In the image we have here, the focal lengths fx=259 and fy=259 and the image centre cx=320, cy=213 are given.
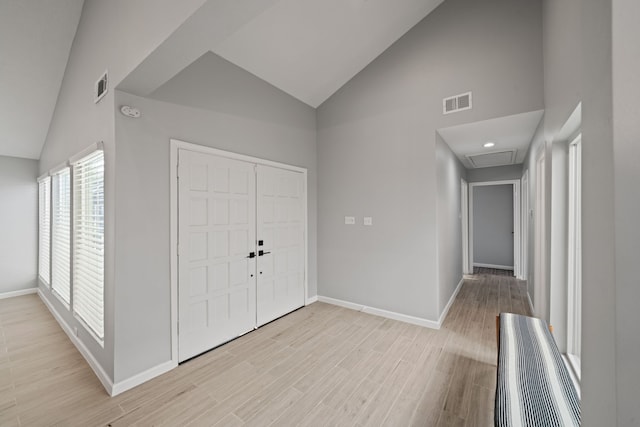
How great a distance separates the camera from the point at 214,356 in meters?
2.65

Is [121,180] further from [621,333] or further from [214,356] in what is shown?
[621,333]

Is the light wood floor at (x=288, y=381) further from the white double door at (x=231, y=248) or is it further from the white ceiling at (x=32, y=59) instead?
the white ceiling at (x=32, y=59)

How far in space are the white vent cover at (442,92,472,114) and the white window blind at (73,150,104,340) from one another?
3651 mm

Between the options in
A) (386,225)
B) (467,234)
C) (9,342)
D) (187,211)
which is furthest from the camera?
(467,234)

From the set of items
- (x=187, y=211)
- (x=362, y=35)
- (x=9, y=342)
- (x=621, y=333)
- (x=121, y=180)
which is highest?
(x=362, y=35)

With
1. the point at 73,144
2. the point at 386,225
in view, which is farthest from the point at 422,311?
the point at 73,144

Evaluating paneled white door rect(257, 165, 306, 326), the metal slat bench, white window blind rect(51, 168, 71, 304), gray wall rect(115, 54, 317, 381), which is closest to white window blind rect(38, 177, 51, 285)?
white window blind rect(51, 168, 71, 304)

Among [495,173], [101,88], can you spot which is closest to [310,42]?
[101,88]

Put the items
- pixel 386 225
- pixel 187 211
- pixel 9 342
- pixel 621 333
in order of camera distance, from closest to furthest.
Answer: pixel 621 333, pixel 187 211, pixel 9 342, pixel 386 225

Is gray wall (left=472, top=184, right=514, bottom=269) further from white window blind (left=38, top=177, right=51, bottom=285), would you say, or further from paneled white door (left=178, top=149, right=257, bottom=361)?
white window blind (left=38, top=177, right=51, bottom=285)

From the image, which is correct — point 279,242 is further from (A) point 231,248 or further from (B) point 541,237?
(B) point 541,237

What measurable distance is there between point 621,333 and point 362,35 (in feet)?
12.1

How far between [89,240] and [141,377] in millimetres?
1406

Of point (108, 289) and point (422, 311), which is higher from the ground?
point (108, 289)
